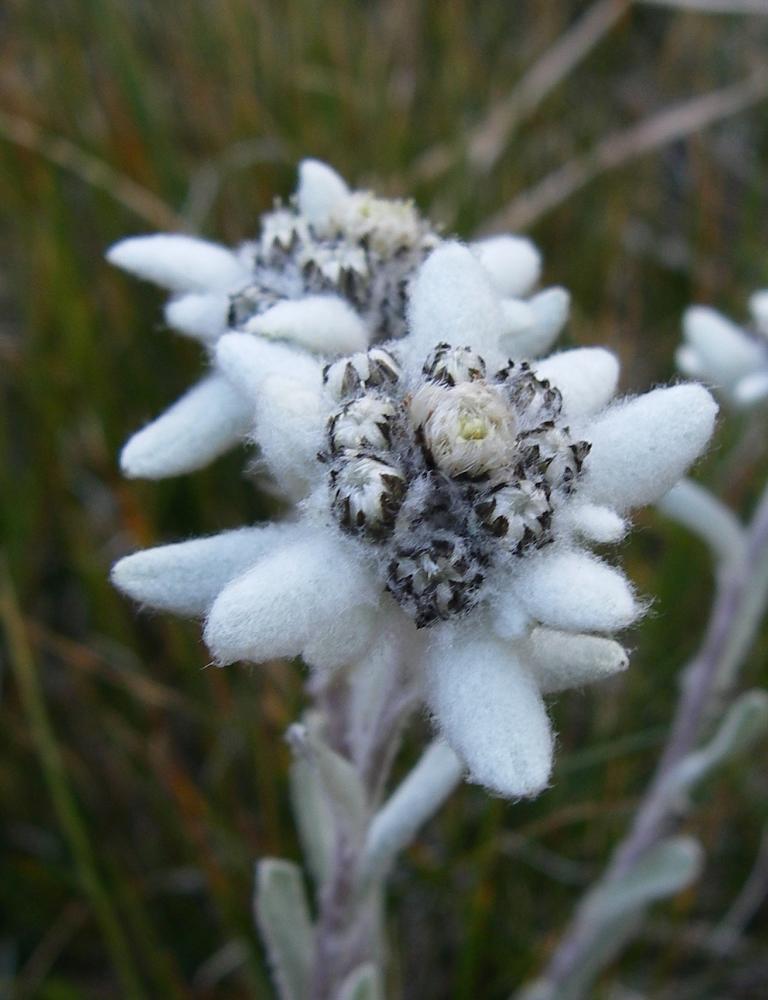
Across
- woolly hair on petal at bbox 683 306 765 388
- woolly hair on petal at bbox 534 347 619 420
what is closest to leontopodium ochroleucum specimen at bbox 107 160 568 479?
woolly hair on petal at bbox 534 347 619 420

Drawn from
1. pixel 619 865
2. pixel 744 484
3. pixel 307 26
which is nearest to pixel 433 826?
pixel 619 865

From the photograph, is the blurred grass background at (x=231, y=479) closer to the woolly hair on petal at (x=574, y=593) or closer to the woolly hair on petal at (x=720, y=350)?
the woolly hair on petal at (x=720, y=350)

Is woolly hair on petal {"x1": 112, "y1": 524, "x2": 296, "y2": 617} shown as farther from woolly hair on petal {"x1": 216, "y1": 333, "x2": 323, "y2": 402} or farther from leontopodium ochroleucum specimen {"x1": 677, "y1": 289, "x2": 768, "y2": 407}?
leontopodium ochroleucum specimen {"x1": 677, "y1": 289, "x2": 768, "y2": 407}

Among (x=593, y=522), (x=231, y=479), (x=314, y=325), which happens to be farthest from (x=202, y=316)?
(x=231, y=479)

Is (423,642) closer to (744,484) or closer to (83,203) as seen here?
(744,484)

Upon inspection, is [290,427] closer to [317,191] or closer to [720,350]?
[317,191]

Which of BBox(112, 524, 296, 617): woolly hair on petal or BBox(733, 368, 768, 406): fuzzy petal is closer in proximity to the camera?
BBox(112, 524, 296, 617): woolly hair on petal

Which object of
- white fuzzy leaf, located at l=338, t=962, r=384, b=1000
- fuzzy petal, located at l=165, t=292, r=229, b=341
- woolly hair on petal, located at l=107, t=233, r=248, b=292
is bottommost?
white fuzzy leaf, located at l=338, t=962, r=384, b=1000

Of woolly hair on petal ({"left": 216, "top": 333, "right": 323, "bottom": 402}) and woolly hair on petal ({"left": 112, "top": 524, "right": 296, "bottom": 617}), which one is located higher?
woolly hair on petal ({"left": 216, "top": 333, "right": 323, "bottom": 402})
